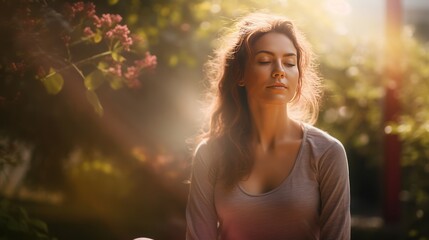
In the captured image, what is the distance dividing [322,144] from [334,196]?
0.78 feet

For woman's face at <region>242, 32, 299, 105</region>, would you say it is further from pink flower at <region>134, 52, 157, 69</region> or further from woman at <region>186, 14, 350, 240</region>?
pink flower at <region>134, 52, 157, 69</region>

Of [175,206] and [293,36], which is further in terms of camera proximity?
[175,206]

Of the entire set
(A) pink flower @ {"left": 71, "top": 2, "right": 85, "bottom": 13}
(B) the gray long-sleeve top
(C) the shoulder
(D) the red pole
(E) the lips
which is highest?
(D) the red pole

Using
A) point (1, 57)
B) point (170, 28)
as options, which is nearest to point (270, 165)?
point (1, 57)

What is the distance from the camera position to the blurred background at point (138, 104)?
11.3 ft

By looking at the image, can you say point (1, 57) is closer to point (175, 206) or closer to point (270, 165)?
point (270, 165)

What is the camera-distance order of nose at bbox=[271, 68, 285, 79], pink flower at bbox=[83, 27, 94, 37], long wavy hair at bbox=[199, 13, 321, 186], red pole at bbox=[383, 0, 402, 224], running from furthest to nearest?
red pole at bbox=[383, 0, 402, 224], pink flower at bbox=[83, 27, 94, 37], long wavy hair at bbox=[199, 13, 321, 186], nose at bbox=[271, 68, 285, 79]

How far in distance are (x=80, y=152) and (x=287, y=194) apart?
4343mm

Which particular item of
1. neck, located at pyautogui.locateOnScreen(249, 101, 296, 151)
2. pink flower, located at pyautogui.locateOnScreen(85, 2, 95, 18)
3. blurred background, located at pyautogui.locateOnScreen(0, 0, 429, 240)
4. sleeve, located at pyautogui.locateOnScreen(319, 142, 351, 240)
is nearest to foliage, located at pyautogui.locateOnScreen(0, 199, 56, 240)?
blurred background, located at pyautogui.locateOnScreen(0, 0, 429, 240)

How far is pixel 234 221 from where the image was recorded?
9.61 feet

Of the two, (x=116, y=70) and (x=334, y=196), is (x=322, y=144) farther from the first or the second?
(x=116, y=70)

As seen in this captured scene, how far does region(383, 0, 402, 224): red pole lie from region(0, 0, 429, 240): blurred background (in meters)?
0.02

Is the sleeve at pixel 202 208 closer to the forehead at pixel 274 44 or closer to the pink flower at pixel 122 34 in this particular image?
the forehead at pixel 274 44

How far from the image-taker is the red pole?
338 inches
